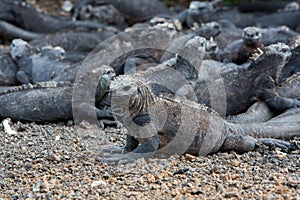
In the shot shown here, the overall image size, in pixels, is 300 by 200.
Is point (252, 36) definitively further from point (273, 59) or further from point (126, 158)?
point (126, 158)

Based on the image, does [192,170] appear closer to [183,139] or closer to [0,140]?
[183,139]

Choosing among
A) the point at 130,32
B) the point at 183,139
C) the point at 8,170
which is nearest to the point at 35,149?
the point at 8,170

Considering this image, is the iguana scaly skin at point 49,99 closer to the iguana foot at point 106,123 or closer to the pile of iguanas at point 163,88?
the pile of iguanas at point 163,88

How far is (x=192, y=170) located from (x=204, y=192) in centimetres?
48

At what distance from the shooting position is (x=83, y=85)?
793 centimetres

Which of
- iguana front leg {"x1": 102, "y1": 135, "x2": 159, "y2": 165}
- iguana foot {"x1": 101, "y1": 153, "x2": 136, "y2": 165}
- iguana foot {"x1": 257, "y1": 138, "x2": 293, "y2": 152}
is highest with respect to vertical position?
iguana foot {"x1": 257, "y1": 138, "x2": 293, "y2": 152}

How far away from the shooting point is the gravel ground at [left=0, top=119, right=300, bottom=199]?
461 centimetres

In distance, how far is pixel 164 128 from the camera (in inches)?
214

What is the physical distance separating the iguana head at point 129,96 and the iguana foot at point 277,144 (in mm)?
1219

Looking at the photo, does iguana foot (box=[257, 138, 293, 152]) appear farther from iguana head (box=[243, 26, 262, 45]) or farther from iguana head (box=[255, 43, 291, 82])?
iguana head (box=[243, 26, 262, 45])

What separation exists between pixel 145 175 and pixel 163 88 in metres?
2.70

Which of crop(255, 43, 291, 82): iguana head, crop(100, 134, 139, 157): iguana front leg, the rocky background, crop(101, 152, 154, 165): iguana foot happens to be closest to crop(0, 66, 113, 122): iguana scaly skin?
the rocky background

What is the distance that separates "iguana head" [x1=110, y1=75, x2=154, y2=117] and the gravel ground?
1.44 ft

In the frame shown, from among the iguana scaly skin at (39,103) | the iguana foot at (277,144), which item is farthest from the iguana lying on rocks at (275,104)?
the iguana scaly skin at (39,103)
